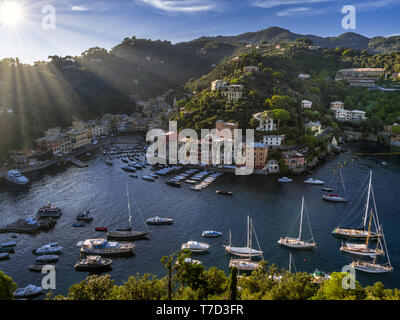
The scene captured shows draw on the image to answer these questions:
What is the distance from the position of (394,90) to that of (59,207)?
68838 millimetres

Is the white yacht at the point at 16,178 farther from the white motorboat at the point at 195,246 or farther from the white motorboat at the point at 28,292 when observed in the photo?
the white motorboat at the point at 195,246

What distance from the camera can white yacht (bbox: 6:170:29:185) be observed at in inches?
1276

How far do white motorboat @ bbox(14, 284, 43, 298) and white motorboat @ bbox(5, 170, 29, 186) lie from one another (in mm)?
19691

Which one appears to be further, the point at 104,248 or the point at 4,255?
the point at 104,248

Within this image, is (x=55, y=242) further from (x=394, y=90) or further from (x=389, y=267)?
(x=394, y=90)

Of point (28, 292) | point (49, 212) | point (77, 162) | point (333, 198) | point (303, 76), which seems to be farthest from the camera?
point (303, 76)

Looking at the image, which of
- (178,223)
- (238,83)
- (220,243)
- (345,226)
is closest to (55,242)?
(178,223)

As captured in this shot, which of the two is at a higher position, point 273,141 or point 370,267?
point 273,141

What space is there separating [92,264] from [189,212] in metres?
9.48

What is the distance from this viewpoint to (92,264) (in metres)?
17.8

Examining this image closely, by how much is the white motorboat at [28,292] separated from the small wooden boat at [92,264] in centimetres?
247

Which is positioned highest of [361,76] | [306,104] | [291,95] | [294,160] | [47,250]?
[361,76]

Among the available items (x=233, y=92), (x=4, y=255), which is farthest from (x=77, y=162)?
(x=233, y=92)

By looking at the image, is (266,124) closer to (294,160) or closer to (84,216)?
(294,160)
